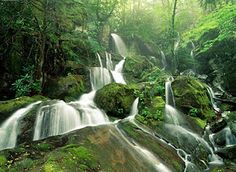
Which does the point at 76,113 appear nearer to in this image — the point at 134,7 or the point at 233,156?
the point at 233,156

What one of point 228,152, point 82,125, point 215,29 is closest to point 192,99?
point 228,152

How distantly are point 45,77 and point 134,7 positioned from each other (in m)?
19.6

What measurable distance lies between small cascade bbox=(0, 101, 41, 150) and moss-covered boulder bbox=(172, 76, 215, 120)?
21.6ft

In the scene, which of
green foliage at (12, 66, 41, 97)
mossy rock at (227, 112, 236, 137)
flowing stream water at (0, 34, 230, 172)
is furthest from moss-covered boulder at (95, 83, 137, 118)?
mossy rock at (227, 112, 236, 137)

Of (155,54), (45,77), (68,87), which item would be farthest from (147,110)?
(155,54)

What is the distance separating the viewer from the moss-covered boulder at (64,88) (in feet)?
42.3

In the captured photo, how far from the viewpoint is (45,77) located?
13.3 meters

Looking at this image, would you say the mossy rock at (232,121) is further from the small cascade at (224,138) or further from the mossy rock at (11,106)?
the mossy rock at (11,106)

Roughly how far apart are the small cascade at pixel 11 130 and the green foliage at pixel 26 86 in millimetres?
2625

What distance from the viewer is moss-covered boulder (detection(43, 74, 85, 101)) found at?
1289 cm

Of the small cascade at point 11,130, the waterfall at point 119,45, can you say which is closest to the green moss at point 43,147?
the small cascade at point 11,130

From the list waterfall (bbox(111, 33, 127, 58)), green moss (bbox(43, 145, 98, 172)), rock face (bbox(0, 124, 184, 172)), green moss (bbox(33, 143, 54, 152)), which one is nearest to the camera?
green moss (bbox(43, 145, 98, 172))

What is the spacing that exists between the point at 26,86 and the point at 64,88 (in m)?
1.97

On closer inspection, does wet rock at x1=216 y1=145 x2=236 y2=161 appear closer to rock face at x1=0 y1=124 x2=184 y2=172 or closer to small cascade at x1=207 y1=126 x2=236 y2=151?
small cascade at x1=207 y1=126 x2=236 y2=151
